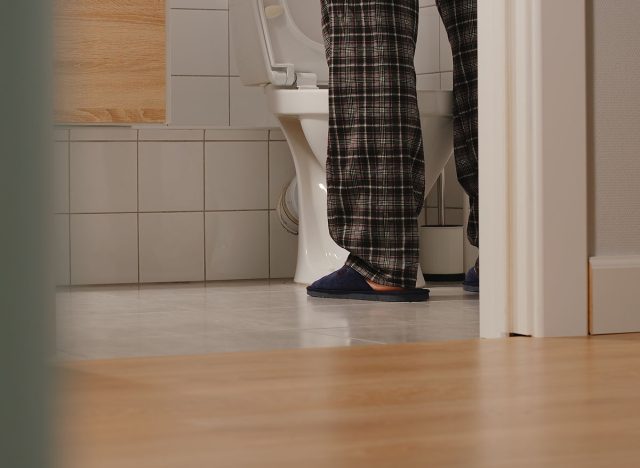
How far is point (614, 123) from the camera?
5.00 feet

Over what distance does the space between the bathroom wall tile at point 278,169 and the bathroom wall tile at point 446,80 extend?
20.5 inches

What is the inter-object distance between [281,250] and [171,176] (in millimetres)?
390

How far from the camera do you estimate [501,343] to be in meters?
1.43

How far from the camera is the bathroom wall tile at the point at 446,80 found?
3199 mm

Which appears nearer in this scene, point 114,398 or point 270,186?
point 114,398

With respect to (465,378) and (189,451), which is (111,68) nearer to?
(465,378)

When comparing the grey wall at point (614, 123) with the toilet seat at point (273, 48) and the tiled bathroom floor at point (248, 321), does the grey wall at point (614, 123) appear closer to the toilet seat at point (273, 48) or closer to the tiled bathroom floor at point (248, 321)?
the tiled bathroom floor at point (248, 321)

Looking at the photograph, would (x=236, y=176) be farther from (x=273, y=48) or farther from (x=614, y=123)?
(x=614, y=123)

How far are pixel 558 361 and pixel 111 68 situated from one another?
1.48 metres

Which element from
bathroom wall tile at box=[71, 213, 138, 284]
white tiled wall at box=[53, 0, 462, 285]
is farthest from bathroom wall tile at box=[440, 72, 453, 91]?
bathroom wall tile at box=[71, 213, 138, 284]

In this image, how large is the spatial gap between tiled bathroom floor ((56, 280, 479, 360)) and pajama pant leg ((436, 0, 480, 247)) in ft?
0.87

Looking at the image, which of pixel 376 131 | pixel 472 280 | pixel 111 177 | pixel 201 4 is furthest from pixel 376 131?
pixel 201 4

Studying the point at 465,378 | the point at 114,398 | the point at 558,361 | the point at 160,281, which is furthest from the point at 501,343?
the point at 160,281

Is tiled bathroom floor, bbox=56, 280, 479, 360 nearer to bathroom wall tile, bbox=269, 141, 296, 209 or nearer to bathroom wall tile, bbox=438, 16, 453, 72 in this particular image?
bathroom wall tile, bbox=269, 141, 296, 209
